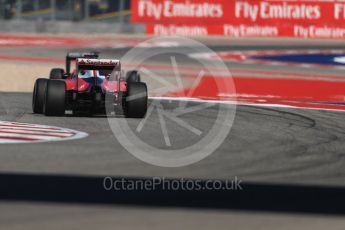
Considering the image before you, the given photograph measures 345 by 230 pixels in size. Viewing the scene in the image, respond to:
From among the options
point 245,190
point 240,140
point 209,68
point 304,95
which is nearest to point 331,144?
point 240,140

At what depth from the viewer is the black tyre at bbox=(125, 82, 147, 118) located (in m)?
13.6

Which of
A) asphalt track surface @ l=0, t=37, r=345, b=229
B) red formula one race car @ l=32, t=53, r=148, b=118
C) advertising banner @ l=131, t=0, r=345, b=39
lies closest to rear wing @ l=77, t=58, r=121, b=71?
red formula one race car @ l=32, t=53, r=148, b=118

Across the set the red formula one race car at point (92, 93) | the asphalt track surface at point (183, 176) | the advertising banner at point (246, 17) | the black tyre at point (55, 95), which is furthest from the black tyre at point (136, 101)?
the advertising banner at point (246, 17)

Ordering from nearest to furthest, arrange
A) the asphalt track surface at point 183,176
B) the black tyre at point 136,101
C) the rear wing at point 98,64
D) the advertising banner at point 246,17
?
the asphalt track surface at point 183,176 → the black tyre at point 136,101 → the rear wing at point 98,64 → the advertising banner at point 246,17

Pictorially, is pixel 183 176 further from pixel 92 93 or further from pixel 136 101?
pixel 92 93

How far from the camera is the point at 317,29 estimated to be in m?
40.4

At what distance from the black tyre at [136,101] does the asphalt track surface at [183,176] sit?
0.70 metres

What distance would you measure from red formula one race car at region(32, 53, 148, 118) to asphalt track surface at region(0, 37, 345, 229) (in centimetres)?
61

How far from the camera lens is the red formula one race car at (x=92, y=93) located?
13.5m

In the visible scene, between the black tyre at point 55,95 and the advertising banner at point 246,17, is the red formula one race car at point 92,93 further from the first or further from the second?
the advertising banner at point 246,17

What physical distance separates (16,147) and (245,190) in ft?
10.9

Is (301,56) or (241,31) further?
(241,31)

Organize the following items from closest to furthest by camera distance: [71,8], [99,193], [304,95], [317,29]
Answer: [99,193] < [304,95] < [317,29] < [71,8]

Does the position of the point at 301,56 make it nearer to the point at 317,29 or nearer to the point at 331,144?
the point at 317,29
